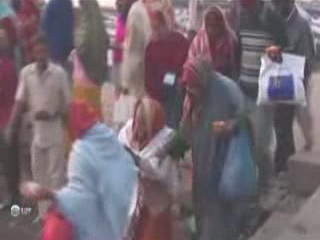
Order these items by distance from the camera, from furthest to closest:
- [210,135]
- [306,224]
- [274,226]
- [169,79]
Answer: [169,79] < [274,226] < [306,224] < [210,135]

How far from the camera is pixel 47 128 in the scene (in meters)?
9.43

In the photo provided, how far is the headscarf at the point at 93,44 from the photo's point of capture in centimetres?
1039

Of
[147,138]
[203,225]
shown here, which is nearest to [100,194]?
[147,138]

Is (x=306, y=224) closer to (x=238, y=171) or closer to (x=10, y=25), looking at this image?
(x=238, y=171)

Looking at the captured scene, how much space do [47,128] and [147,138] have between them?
1.85 meters

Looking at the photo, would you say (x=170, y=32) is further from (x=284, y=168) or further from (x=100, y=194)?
(x=100, y=194)

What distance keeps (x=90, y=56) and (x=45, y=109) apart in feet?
4.04

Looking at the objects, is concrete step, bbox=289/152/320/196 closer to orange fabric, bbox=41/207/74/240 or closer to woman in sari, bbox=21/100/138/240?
woman in sari, bbox=21/100/138/240

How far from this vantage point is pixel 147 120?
25.3ft

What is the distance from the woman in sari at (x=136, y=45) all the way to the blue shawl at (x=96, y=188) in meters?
3.80

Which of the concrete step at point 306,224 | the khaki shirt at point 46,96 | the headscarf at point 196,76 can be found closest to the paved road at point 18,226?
the khaki shirt at point 46,96

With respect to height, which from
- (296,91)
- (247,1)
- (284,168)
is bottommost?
(284,168)

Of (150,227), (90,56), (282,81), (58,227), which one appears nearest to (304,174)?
(282,81)

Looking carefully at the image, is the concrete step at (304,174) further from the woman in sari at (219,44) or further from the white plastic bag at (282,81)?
the woman in sari at (219,44)
